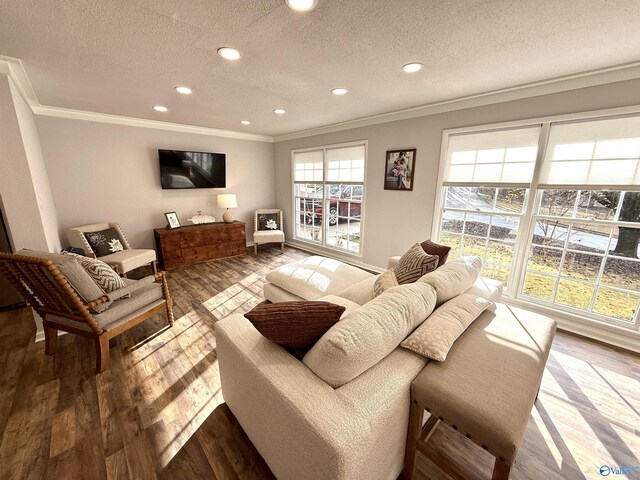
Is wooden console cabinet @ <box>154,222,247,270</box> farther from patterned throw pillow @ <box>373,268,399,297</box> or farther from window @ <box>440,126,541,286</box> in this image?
window @ <box>440,126,541,286</box>

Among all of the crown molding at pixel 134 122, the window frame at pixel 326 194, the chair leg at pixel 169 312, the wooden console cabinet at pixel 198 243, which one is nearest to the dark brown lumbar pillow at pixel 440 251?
the window frame at pixel 326 194

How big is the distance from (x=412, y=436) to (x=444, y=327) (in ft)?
1.82

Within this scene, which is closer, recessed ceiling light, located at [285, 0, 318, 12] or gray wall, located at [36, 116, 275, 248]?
recessed ceiling light, located at [285, 0, 318, 12]

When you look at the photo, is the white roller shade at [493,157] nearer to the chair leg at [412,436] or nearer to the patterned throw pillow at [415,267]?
the patterned throw pillow at [415,267]

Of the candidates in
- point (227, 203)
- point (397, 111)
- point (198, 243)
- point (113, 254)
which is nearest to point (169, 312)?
point (113, 254)

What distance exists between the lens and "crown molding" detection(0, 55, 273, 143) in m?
1.99

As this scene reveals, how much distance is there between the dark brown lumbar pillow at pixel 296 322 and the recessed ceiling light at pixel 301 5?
1.53 m

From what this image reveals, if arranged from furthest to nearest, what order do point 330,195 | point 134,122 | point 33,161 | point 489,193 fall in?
point 330,195, point 134,122, point 489,193, point 33,161

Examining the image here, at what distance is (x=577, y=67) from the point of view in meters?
2.00

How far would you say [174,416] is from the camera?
1.61 meters

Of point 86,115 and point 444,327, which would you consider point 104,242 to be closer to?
point 86,115

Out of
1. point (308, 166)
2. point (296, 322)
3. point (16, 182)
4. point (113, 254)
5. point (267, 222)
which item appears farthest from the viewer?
point (267, 222)

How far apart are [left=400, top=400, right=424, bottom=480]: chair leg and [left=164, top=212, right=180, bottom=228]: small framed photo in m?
4.41

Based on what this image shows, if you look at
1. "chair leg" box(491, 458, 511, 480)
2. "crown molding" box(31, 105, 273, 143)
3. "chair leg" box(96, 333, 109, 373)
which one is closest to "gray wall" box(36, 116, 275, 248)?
"crown molding" box(31, 105, 273, 143)
